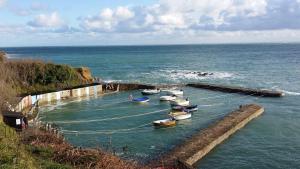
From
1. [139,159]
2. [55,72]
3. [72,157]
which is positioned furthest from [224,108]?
[72,157]

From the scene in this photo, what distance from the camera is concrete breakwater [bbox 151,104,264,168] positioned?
3597 centimetres

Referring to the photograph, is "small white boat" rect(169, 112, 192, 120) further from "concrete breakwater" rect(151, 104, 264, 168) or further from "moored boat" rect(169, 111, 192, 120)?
"concrete breakwater" rect(151, 104, 264, 168)

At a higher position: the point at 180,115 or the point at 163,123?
the point at 180,115

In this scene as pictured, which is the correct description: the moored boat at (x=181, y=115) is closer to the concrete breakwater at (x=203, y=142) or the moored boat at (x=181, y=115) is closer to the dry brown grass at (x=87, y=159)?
the concrete breakwater at (x=203, y=142)

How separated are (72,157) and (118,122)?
33.1 m

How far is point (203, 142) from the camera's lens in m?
41.6

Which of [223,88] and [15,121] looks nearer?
[15,121]

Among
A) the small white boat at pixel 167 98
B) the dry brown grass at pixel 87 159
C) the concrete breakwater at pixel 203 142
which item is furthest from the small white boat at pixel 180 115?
the dry brown grass at pixel 87 159

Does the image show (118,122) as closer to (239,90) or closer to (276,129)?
(276,129)

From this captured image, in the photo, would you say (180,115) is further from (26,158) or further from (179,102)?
(26,158)

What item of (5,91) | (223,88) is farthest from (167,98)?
(5,91)

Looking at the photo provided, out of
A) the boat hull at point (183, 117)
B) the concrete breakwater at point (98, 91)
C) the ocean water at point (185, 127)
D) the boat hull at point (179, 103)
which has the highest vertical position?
the concrete breakwater at point (98, 91)

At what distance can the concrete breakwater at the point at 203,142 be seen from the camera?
3597 cm

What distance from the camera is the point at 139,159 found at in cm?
3838
